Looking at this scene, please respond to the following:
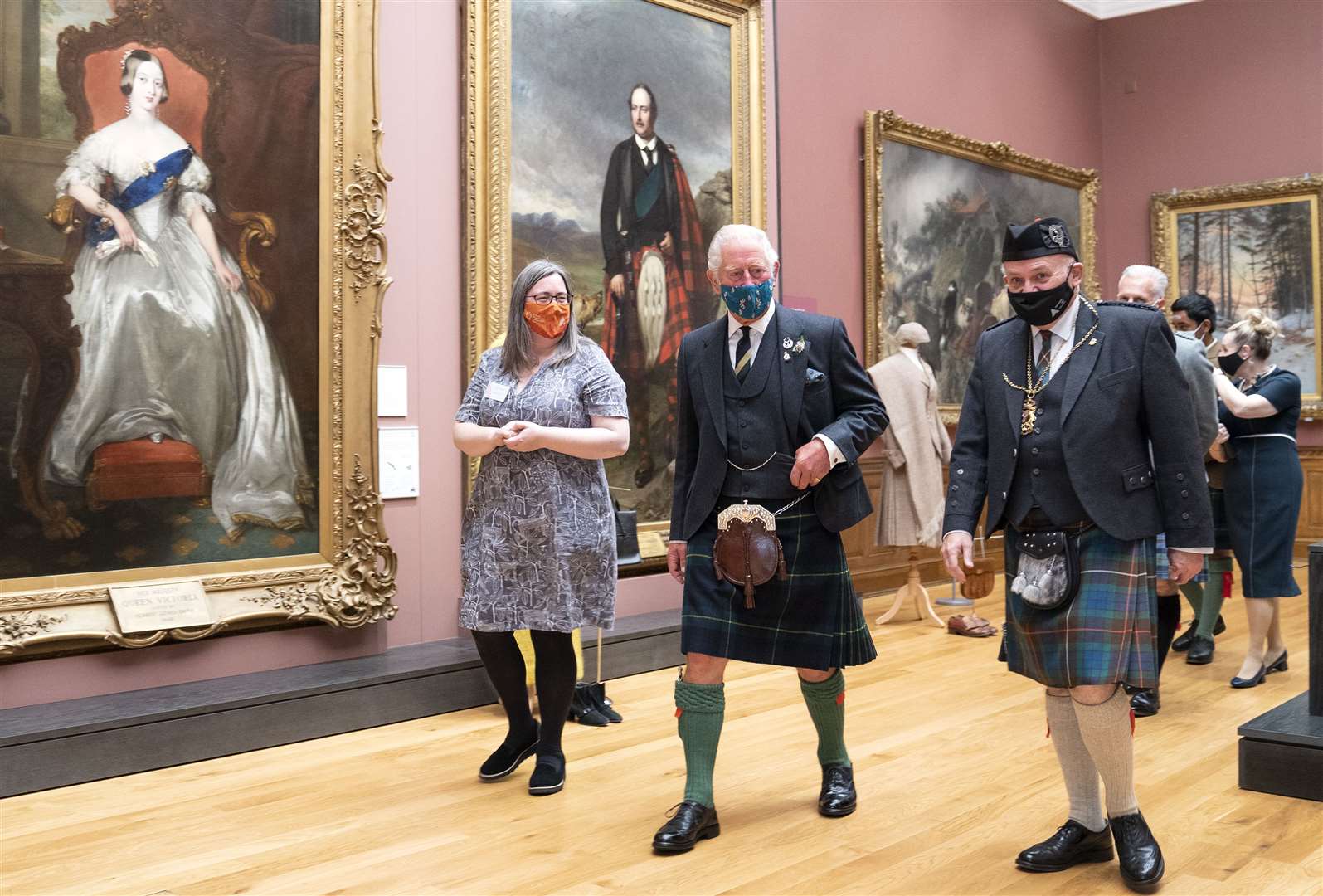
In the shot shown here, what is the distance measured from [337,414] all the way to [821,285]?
4.63 metres

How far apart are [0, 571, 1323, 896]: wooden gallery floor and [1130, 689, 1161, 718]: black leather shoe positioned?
0.06 metres

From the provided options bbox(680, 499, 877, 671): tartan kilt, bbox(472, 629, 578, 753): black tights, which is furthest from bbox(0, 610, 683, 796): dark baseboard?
bbox(680, 499, 877, 671): tartan kilt

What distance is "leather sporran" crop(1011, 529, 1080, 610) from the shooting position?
3.29m

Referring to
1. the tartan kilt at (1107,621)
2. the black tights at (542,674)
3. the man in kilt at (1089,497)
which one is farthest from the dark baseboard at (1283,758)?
the black tights at (542,674)

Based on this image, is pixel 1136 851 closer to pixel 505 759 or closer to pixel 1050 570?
pixel 1050 570

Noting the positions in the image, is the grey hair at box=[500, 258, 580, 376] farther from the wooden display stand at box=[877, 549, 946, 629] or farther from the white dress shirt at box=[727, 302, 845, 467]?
the wooden display stand at box=[877, 549, 946, 629]

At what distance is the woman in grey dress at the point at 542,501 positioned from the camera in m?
4.35

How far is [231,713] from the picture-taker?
5078mm

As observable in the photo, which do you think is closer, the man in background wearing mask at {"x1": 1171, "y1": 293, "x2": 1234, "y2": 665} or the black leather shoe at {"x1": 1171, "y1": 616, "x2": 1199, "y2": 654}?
the man in background wearing mask at {"x1": 1171, "y1": 293, "x2": 1234, "y2": 665}

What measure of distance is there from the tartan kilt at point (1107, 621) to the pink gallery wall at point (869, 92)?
19.6ft

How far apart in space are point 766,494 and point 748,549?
0.64 feet

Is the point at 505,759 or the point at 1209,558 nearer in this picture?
the point at 505,759

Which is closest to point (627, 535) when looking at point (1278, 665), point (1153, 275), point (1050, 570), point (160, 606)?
point (160, 606)

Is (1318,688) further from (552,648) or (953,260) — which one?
(953,260)
